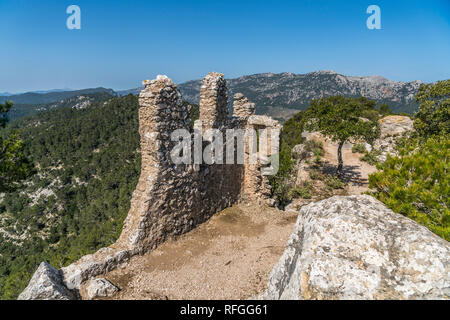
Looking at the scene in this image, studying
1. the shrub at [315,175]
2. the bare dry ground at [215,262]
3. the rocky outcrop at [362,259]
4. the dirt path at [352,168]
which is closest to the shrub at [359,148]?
the dirt path at [352,168]

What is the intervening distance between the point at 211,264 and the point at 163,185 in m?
2.72

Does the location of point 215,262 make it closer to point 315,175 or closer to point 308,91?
point 315,175

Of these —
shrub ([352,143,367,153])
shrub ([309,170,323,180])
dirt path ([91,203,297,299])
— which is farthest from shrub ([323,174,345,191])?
dirt path ([91,203,297,299])

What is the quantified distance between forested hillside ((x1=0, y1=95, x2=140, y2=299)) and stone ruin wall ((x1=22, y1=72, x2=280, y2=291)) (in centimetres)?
3110

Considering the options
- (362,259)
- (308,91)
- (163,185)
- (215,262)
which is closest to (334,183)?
(215,262)

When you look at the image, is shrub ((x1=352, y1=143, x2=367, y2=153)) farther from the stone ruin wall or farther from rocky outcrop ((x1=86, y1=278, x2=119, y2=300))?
rocky outcrop ((x1=86, y1=278, x2=119, y2=300))

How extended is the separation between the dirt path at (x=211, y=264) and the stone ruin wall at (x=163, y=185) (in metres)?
0.38

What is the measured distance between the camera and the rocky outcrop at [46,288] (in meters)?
4.55

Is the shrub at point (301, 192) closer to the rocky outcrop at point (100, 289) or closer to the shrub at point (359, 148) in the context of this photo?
the shrub at point (359, 148)

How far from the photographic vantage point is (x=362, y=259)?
9.23 ft

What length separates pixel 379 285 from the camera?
2.56 meters

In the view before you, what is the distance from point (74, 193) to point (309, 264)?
61320 millimetres
